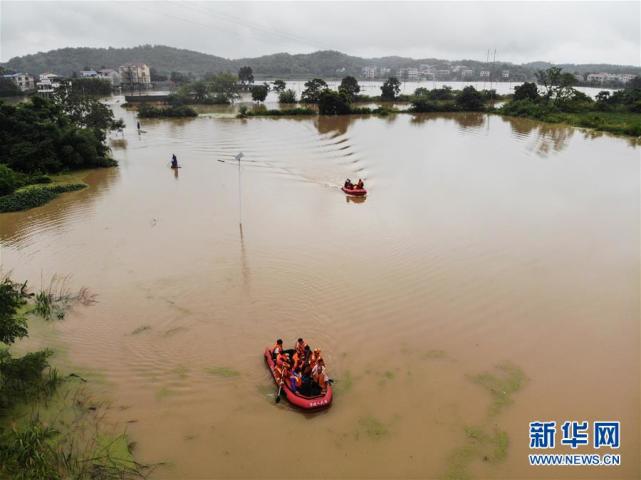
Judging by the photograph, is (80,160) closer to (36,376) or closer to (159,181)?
(159,181)

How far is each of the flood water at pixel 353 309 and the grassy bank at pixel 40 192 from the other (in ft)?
2.18

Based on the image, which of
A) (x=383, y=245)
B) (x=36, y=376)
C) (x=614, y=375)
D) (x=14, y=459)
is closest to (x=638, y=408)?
(x=614, y=375)

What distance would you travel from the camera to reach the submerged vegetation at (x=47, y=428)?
5.84m

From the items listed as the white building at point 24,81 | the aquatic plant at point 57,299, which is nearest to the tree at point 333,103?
the aquatic plant at point 57,299

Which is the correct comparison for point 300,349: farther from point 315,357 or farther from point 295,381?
point 295,381

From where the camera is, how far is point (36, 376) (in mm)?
7695

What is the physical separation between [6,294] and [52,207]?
39.5 ft

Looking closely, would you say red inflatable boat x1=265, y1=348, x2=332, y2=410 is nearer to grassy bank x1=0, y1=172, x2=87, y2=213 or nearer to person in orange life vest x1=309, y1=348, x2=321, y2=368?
person in orange life vest x1=309, y1=348, x2=321, y2=368

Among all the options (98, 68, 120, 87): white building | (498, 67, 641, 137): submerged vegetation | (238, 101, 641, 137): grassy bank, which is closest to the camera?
(238, 101, 641, 137): grassy bank

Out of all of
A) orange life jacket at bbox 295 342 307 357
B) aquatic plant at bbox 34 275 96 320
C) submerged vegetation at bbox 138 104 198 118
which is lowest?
aquatic plant at bbox 34 275 96 320

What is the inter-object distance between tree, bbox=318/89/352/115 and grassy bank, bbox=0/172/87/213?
30.8 m

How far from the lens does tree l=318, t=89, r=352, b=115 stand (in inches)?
1893

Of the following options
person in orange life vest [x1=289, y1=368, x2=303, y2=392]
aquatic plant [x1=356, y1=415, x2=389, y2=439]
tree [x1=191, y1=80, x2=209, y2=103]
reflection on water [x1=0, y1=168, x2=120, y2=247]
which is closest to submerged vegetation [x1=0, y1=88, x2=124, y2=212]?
reflection on water [x1=0, y1=168, x2=120, y2=247]

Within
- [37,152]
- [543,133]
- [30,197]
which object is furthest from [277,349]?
[543,133]
